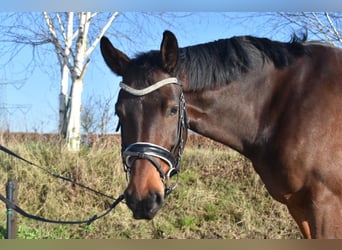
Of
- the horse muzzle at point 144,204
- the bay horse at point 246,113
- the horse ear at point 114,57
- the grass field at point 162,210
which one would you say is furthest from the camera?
the grass field at point 162,210

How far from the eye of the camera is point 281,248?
9.20 ft

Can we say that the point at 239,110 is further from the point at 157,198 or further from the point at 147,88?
the point at 157,198

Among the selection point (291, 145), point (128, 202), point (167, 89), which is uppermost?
point (167, 89)

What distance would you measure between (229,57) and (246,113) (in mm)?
428

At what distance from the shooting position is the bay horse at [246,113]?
7.99 ft

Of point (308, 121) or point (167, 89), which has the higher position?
point (167, 89)

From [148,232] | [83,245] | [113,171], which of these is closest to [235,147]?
[83,245]

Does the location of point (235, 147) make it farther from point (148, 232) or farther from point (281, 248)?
point (148, 232)

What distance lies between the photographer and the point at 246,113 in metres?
2.90

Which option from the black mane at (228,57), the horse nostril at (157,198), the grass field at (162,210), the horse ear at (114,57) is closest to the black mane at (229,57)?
the black mane at (228,57)

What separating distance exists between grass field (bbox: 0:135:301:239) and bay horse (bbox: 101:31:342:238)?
338 centimetres

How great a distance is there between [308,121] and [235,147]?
61 cm

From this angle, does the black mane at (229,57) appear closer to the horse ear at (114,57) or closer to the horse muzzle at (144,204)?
the horse ear at (114,57)

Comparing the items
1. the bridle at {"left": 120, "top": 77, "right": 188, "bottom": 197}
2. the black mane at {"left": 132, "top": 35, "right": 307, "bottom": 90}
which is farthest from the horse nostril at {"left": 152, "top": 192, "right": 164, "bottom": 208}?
the black mane at {"left": 132, "top": 35, "right": 307, "bottom": 90}
